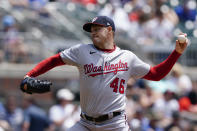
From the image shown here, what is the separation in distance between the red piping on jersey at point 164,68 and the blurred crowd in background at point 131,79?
3.98m

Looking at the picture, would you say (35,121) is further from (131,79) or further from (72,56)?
(72,56)

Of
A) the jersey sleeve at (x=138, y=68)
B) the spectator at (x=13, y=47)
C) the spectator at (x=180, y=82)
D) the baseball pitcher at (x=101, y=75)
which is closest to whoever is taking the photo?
the baseball pitcher at (x=101, y=75)

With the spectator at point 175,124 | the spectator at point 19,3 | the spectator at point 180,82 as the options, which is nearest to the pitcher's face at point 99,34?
the spectator at point 175,124

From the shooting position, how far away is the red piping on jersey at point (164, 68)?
5.39 meters

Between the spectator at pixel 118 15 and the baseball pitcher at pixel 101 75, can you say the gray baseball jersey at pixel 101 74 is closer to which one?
the baseball pitcher at pixel 101 75

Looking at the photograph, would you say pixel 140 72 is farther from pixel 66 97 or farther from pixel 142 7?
pixel 142 7

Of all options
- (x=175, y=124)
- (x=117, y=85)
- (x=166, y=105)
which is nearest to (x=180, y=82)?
(x=166, y=105)

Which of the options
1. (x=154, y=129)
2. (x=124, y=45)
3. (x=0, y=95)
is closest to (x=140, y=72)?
(x=154, y=129)

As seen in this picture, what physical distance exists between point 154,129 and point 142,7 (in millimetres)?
4882

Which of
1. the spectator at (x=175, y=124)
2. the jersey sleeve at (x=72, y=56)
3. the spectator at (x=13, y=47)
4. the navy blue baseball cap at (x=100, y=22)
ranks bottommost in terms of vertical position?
the spectator at (x=175, y=124)

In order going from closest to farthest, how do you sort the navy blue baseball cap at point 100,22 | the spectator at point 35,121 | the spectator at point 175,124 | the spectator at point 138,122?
the navy blue baseball cap at point 100,22 < the spectator at point 138,122 < the spectator at point 175,124 < the spectator at point 35,121

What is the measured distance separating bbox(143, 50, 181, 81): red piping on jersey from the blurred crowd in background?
3979 mm

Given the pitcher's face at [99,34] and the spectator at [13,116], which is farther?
the spectator at [13,116]

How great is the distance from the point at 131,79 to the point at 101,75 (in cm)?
499
